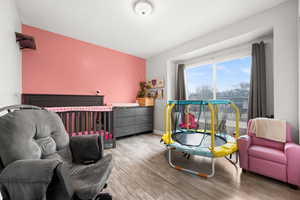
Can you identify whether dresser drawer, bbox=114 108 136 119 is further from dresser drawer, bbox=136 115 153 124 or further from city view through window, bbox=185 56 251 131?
city view through window, bbox=185 56 251 131

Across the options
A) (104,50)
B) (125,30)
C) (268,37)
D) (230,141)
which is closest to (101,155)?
(230,141)

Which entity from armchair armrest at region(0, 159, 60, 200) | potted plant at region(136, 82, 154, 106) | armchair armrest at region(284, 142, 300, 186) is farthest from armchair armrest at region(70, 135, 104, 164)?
potted plant at region(136, 82, 154, 106)

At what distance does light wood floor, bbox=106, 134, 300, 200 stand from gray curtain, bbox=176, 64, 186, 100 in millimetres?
1998

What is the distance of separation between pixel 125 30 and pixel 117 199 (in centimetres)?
301

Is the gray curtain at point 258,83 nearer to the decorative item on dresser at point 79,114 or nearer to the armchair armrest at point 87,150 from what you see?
the armchair armrest at point 87,150

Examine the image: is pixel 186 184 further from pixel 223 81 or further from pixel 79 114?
pixel 223 81

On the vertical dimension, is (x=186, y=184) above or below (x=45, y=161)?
below

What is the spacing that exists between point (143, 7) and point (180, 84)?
2387 millimetres

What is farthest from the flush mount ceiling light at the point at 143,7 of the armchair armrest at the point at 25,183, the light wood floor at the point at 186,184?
the light wood floor at the point at 186,184

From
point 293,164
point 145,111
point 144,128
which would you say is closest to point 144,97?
point 145,111

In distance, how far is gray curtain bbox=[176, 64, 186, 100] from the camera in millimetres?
3850

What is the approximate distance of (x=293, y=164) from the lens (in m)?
1.49

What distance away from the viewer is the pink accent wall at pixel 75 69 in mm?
2674

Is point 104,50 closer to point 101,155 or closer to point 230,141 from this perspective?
point 101,155
